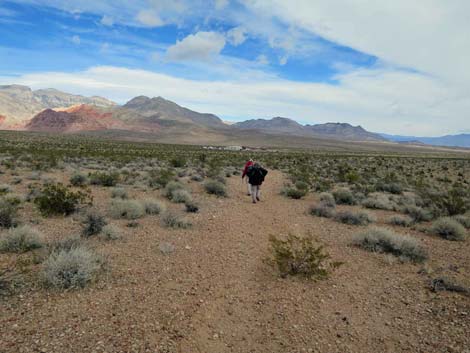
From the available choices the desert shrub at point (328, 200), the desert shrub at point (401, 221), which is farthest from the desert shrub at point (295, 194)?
the desert shrub at point (401, 221)

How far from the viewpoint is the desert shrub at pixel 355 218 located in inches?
402

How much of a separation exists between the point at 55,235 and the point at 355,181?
59.9ft

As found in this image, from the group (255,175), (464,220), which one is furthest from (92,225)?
(464,220)

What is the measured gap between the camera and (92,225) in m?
7.81

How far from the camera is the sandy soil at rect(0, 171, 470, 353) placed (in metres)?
4.09

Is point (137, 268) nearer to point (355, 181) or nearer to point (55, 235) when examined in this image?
point (55, 235)

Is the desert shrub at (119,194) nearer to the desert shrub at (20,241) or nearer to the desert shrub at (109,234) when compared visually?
the desert shrub at (109,234)

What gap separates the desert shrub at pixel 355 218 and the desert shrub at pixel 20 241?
864 cm

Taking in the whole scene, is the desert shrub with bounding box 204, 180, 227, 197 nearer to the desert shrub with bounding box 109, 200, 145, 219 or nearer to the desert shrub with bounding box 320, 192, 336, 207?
the desert shrub with bounding box 320, 192, 336, 207

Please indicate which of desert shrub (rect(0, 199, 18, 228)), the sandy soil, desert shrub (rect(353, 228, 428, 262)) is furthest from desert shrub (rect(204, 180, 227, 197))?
desert shrub (rect(0, 199, 18, 228))

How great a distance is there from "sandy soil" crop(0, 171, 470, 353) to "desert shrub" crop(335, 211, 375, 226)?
2.59 metres

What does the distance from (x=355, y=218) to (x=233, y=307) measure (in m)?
6.62

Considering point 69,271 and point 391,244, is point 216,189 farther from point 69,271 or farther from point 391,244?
point 69,271

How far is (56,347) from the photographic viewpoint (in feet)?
12.5
